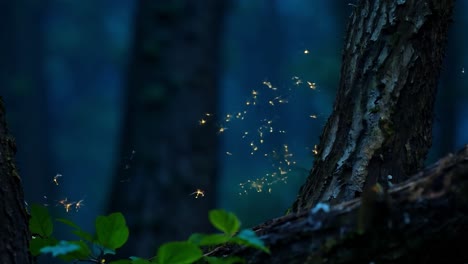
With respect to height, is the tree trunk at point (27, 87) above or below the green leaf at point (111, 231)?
above

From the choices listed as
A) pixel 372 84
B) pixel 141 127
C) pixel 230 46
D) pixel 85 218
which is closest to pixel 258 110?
pixel 230 46

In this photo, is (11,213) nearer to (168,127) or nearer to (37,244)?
(37,244)

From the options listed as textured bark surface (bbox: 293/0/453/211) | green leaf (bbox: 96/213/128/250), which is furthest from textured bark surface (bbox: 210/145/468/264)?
textured bark surface (bbox: 293/0/453/211)

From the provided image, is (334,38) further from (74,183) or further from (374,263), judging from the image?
(374,263)

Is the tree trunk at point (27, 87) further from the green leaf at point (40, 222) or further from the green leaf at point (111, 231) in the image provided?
the green leaf at point (111, 231)

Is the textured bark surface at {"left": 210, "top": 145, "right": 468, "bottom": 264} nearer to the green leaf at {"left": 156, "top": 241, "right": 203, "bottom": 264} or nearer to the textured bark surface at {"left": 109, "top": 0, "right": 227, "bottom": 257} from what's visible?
the green leaf at {"left": 156, "top": 241, "right": 203, "bottom": 264}

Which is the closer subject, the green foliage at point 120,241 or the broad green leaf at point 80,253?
the green foliage at point 120,241

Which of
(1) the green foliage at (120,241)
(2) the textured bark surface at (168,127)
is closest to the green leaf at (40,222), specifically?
(1) the green foliage at (120,241)

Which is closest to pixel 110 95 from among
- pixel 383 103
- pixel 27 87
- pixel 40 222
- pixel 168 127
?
pixel 27 87
